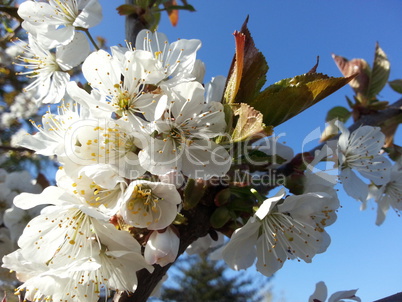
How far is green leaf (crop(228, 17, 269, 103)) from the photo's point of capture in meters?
0.93

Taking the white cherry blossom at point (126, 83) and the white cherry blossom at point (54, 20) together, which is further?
the white cherry blossom at point (54, 20)

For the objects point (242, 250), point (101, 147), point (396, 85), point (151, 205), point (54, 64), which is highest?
point (396, 85)

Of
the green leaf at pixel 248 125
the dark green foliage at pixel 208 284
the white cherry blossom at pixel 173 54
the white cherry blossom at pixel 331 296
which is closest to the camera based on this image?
the green leaf at pixel 248 125

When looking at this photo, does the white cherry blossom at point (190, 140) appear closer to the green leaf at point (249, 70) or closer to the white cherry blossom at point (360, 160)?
the green leaf at point (249, 70)

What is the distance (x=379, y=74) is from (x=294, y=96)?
1513mm

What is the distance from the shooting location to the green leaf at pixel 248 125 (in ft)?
2.59

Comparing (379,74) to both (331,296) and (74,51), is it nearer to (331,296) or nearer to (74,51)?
(331,296)

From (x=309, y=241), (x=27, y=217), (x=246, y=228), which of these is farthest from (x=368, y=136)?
(x=27, y=217)

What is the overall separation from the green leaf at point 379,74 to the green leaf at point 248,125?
1537 millimetres

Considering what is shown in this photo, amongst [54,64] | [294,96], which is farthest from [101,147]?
[54,64]

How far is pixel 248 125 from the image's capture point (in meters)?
0.81

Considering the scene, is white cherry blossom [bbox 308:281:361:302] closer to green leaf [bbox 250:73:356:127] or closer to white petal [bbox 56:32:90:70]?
green leaf [bbox 250:73:356:127]

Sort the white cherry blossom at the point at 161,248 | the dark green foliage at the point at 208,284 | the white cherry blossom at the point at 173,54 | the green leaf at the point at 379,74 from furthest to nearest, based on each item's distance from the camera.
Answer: the dark green foliage at the point at 208,284 → the green leaf at the point at 379,74 → the white cherry blossom at the point at 173,54 → the white cherry blossom at the point at 161,248

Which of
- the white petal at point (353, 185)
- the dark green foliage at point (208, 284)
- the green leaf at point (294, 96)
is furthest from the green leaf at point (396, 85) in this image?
the dark green foliage at point (208, 284)
